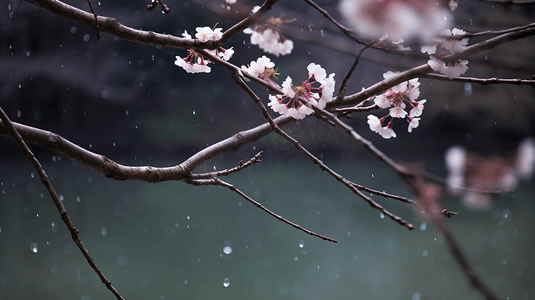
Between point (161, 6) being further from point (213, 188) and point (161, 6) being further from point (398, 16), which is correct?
point (213, 188)

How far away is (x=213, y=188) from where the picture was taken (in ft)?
8.18

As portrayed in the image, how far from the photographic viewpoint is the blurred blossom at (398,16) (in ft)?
0.62

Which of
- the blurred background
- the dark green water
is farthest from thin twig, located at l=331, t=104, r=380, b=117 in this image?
the dark green water

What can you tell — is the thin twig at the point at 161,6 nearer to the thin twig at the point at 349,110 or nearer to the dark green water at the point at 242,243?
the thin twig at the point at 349,110

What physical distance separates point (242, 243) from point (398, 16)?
6.58ft

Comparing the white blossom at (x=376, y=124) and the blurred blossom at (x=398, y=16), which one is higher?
the blurred blossom at (x=398, y=16)

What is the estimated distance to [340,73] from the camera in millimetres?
2508

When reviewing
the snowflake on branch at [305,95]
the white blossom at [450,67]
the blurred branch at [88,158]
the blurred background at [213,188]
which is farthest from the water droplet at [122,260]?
the white blossom at [450,67]

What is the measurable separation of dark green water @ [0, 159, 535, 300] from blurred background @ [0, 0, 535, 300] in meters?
0.01

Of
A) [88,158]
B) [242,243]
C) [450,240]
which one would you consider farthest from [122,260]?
[450,240]

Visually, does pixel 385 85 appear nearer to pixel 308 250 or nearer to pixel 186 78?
pixel 308 250

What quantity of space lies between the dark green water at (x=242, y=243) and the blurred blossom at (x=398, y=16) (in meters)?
1.54

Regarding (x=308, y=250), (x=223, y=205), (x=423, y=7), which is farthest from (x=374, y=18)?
(x=223, y=205)

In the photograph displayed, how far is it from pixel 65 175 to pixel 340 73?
2.49 meters
